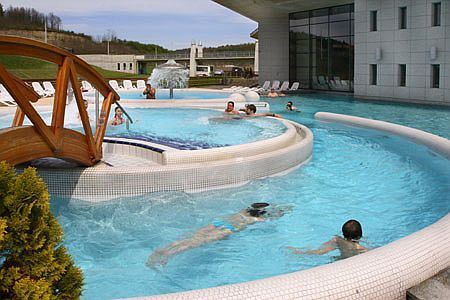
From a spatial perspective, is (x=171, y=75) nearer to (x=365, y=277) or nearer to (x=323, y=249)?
(x=323, y=249)

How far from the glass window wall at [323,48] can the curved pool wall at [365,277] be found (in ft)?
77.0

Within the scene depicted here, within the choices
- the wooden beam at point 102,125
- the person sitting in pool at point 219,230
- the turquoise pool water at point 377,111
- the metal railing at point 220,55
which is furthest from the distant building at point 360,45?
the metal railing at point 220,55

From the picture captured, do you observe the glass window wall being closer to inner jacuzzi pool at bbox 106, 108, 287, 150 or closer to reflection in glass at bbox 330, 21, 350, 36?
reflection in glass at bbox 330, 21, 350, 36

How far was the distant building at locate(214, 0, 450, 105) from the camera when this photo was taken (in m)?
19.8

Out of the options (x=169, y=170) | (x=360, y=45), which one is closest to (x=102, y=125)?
(x=169, y=170)

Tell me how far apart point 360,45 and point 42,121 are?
1967cm

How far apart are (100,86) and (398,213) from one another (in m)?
4.87

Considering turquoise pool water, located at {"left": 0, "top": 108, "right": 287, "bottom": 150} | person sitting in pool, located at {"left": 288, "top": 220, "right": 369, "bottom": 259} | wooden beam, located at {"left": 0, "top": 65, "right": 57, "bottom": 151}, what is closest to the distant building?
turquoise pool water, located at {"left": 0, "top": 108, "right": 287, "bottom": 150}

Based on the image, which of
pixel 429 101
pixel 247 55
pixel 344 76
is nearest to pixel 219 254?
pixel 429 101

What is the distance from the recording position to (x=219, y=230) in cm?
623

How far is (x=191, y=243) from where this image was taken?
19.1 ft

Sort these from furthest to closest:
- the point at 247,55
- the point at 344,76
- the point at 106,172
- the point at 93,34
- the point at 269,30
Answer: the point at 93,34 < the point at 247,55 < the point at 269,30 < the point at 344,76 < the point at 106,172

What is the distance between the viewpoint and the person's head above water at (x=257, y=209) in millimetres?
6777

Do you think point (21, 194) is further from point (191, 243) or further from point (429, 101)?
point (429, 101)
